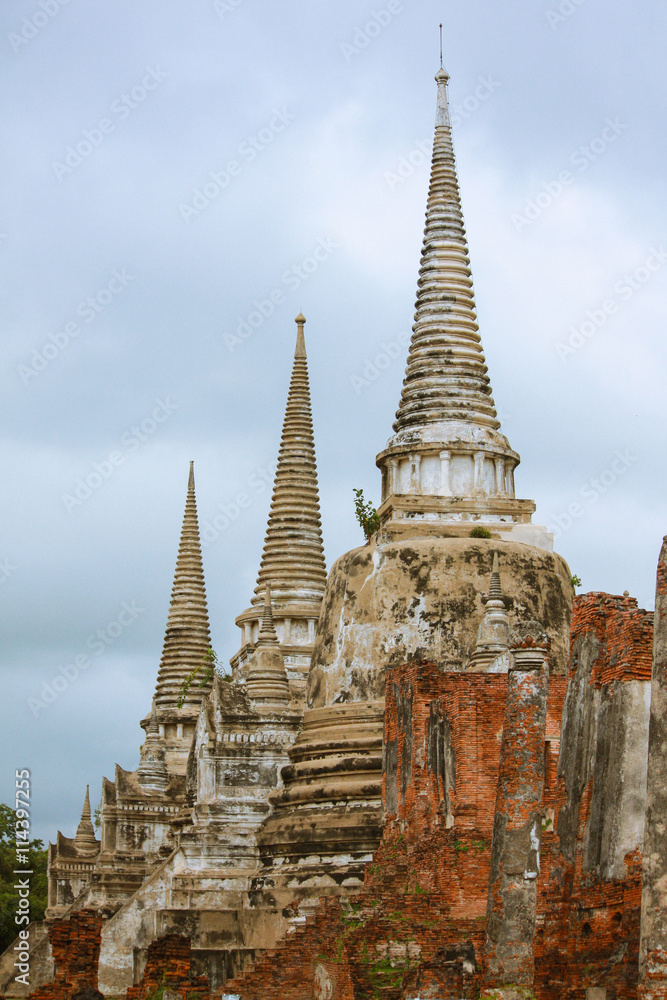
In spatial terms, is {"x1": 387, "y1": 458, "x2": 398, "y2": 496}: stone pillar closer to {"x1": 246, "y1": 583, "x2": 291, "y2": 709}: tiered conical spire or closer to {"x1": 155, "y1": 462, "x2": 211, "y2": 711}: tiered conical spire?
{"x1": 246, "y1": 583, "x2": 291, "y2": 709}: tiered conical spire

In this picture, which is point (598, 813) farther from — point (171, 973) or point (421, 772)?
point (171, 973)

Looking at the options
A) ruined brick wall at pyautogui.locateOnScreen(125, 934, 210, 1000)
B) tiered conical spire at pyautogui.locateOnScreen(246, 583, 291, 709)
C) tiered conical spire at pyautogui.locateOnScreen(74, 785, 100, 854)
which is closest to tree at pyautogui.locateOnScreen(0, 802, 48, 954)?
tiered conical spire at pyautogui.locateOnScreen(74, 785, 100, 854)

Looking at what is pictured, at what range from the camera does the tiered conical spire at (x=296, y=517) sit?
4244 cm

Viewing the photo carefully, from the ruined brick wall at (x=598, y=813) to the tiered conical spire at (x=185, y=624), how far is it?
31.8 metres

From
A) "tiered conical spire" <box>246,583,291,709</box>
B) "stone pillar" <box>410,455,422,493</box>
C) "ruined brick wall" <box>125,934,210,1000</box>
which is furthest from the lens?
"stone pillar" <box>410,455,422,493</box>

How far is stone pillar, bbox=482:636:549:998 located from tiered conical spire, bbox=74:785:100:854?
32.4m

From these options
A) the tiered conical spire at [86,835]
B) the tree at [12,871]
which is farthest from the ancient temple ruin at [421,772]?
the tree at [12,871]

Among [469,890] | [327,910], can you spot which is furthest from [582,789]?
[327,910]

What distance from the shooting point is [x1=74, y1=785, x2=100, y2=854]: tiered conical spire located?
47.6m

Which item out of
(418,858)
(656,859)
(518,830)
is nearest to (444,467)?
(418,858)

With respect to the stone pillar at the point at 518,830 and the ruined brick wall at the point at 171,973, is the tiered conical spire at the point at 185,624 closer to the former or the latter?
the ruined brick wall at the point at 171,973

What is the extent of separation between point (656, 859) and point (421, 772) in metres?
10.0

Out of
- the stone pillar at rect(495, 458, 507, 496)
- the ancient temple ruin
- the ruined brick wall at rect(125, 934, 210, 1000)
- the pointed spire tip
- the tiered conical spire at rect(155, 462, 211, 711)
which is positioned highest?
the pointed spire tip

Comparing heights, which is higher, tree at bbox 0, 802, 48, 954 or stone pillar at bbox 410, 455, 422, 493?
stone pillar at bbox 410, 455, 422, 493
